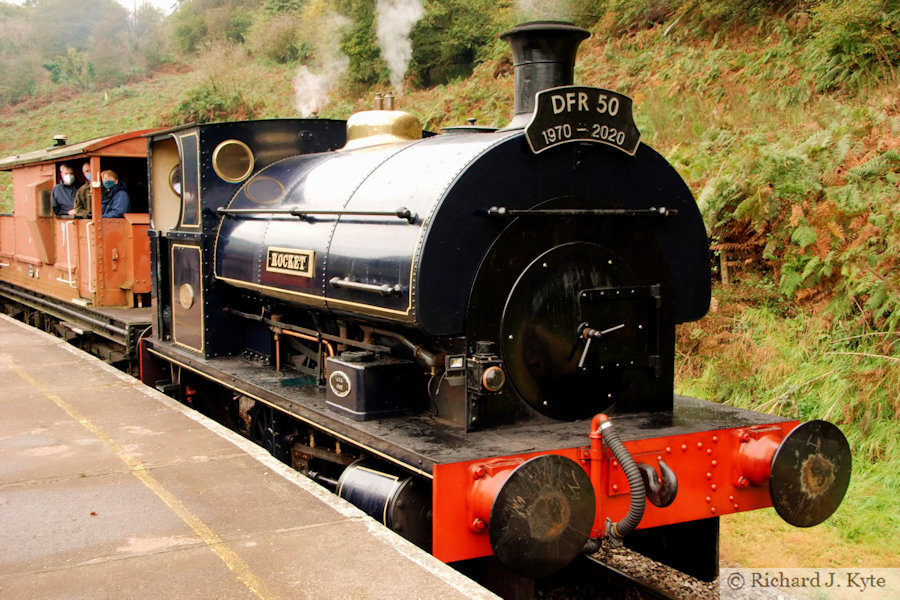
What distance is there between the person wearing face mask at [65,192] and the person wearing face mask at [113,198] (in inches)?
39.6

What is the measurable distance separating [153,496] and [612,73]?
1190 cm

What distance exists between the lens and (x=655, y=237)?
14.4ft

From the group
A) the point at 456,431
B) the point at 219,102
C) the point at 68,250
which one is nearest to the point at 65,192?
Result: the point at 68,250

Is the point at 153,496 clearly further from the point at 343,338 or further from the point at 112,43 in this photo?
the point at 112,43

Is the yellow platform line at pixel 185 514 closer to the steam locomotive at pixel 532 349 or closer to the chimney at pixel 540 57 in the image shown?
the steam locomotive at pixel 532 349

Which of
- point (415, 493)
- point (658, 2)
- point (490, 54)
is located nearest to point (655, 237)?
point (415, 493)

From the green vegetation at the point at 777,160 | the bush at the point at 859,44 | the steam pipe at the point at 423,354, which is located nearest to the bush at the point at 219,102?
the green vegetation at the point at 777,160

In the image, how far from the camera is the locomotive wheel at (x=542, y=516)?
337cm

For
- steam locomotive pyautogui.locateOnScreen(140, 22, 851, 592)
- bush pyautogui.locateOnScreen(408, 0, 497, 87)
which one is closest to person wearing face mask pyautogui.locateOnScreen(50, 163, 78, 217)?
steam locomotive pyautogui.locateOnScreen(140, 22, 851, 592)

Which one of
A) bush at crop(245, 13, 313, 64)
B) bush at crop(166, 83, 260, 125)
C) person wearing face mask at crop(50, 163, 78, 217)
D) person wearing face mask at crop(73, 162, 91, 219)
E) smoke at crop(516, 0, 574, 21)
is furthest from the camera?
bush at crop(245, 13, 313, 64)

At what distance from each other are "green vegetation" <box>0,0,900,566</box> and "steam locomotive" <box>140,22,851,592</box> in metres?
1.38

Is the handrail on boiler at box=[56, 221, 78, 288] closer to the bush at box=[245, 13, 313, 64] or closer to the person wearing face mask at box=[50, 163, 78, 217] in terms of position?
the person wearing face mask at box=[50, 163, 78, 217]

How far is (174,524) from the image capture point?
384 centimetres

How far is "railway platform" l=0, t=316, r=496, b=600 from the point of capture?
3.24m
